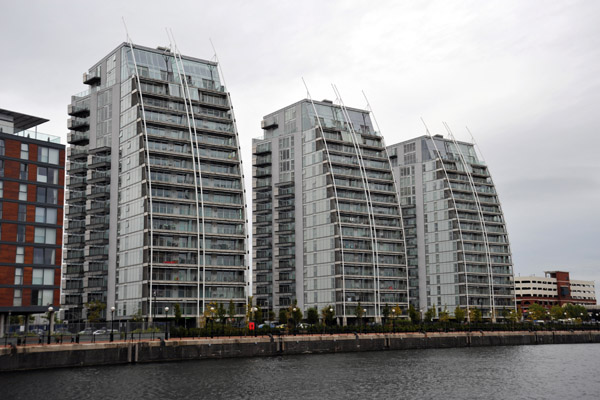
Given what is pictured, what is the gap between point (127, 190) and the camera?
143250 millimetres

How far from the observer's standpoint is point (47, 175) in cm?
10025

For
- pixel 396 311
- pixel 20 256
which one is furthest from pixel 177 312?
pixel 396 311

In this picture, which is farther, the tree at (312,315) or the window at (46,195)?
the tree at (312,315)

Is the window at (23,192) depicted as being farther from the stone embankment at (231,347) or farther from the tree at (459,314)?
the tree at (459,314)

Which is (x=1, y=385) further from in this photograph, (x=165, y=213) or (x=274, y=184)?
(x=274, y=184)

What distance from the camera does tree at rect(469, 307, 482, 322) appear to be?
180m

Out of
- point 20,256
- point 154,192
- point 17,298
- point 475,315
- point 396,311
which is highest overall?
point 154,192

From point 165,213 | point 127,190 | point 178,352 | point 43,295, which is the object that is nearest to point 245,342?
point 178,352

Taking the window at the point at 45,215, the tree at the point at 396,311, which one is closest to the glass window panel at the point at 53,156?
the window at the point at 45,215

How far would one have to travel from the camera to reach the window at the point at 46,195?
98938 millimetres

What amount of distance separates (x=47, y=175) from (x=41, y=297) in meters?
17.4

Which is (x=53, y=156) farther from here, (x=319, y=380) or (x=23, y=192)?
(x=319, y=380)

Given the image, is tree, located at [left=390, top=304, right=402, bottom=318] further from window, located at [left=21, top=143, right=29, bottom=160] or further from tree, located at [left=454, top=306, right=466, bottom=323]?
window, located at [left=21, top=143, right=29, bottom=160]

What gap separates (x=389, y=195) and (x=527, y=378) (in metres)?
107
